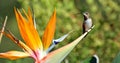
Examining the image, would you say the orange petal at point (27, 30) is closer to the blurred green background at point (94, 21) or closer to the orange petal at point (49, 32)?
the orange petal at point (49, 32)

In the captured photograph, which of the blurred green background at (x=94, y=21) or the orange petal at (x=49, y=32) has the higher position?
the orange petal at (x=49, y=32)

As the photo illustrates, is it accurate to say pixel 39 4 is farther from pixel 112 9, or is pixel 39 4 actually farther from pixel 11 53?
pixel 11 53

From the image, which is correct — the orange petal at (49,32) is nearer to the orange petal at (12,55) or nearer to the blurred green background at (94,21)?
the orange petal at (12,55)

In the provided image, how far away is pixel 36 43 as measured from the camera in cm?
108

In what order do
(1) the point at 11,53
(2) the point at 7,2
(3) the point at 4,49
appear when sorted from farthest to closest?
(2) the point at 7,2, (3) the point at 4,49, (1) the point at 11,53

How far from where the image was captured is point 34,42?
107 centimetres

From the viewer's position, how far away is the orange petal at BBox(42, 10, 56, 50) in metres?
1.04

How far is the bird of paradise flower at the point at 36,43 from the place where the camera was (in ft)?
3.37

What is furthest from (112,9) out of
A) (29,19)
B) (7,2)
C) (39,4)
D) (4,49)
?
(29,19)

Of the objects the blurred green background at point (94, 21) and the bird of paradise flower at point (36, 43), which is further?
the blurred green background at point (94, 21)

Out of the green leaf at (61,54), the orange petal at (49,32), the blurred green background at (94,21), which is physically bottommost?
the blurred green background at (94,21)

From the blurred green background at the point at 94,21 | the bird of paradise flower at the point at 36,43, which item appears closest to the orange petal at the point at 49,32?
the bird of paradise flower at the point at 36,43

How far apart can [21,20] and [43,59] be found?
106mm

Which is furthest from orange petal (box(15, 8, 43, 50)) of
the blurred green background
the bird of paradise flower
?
the blurred green background
